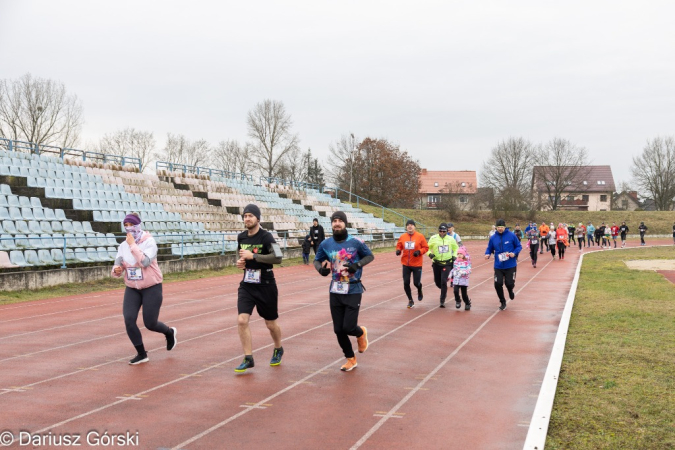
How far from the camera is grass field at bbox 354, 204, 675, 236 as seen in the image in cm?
6016

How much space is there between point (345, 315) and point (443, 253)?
6792 mm

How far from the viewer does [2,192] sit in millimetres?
20594

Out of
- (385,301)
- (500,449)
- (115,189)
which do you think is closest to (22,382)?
(500,449)

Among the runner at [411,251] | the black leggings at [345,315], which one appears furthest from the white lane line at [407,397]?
the runner at [411,251]

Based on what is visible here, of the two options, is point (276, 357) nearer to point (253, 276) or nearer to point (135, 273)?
point (253, 276)

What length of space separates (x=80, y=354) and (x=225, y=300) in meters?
6.58

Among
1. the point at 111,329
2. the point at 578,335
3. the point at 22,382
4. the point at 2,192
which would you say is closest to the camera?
the point at 22,382

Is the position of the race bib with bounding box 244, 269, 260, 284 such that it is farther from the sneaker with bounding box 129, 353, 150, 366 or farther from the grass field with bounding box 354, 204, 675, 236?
the grass field with bounding box 354, 204, 675, 236

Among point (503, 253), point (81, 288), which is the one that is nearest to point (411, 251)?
point (503, 253)

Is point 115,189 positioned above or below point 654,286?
above

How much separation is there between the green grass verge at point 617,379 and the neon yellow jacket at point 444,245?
2.75 m

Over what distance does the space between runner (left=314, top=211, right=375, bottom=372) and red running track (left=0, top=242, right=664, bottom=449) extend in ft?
1.55

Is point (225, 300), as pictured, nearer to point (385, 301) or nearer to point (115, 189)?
point (385, 301)

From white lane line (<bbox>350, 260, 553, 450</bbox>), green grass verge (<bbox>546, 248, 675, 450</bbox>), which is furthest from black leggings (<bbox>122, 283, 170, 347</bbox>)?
green grass verge (<bbox>546, 248, 675, 450</bbox>)
